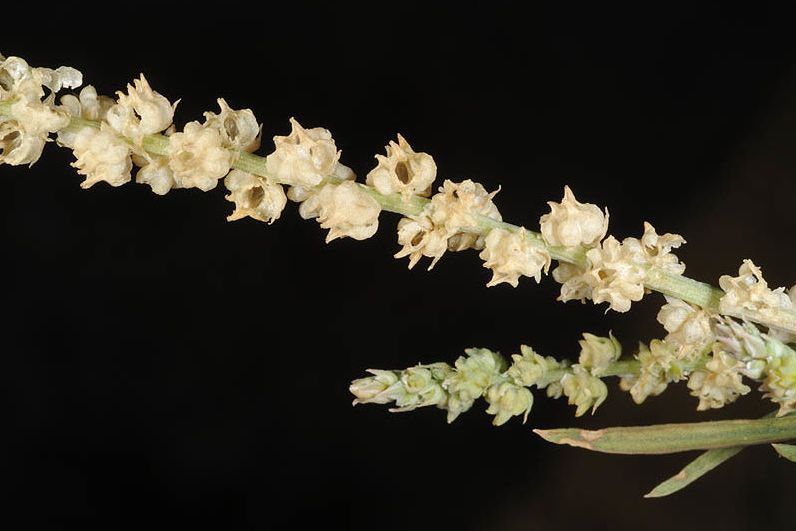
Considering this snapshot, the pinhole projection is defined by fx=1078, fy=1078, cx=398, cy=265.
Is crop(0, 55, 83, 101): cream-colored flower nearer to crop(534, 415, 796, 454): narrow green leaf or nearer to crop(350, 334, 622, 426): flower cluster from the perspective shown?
crop(350, 334, 622, 426): flower cluster

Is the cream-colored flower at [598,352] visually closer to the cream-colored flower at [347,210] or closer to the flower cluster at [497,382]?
the flower cluster at [497,382]

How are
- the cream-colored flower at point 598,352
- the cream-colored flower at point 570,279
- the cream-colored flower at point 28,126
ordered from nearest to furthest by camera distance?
the cream-colored flower at point 28,126, the cream-colored flower at point 570,279, the cream-colored flower at point 598,352

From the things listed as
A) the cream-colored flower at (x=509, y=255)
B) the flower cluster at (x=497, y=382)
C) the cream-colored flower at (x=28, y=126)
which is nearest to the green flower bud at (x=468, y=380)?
the flower cluster at (x=497, y=382)

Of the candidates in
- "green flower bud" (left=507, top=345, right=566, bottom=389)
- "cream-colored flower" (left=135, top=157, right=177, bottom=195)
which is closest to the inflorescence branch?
"cream-colored flower" (left=135, top=157, right=177, bottom=195)

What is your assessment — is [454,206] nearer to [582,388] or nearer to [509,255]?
[509,255]

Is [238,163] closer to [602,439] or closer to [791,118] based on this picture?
[602,439]

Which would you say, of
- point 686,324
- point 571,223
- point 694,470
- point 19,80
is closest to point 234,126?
point 19,80
